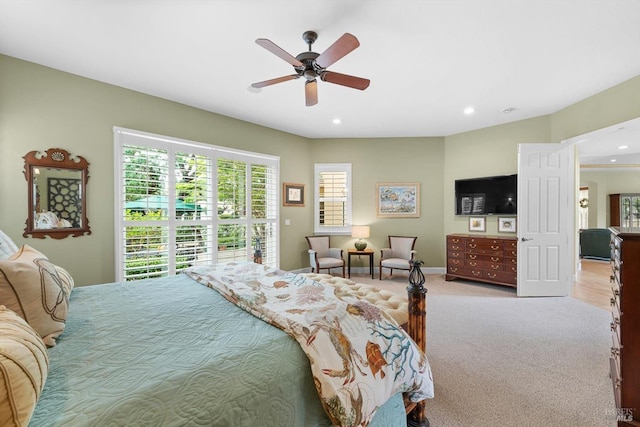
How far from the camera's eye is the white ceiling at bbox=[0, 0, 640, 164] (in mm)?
2178

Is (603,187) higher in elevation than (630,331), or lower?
higher

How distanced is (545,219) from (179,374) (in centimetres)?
522

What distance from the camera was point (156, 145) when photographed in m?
3.79

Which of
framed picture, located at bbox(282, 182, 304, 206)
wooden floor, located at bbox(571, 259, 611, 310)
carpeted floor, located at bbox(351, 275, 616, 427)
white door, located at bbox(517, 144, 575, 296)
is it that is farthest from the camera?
framed picture, located at bbox(282, 182, 304, 206)

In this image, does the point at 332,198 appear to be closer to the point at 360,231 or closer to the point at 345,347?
the point at 360,231

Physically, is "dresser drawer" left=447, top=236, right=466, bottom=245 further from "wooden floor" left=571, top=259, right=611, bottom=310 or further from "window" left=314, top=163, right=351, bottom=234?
"window" left=314, top=163, right=351, bottom=234

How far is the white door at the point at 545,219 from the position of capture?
425cm

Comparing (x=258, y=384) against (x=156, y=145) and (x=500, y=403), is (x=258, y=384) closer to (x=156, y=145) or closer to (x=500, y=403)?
(x=500, y=403)

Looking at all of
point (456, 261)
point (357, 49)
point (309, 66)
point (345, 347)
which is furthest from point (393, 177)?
point (345, 347)

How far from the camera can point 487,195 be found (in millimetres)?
5199

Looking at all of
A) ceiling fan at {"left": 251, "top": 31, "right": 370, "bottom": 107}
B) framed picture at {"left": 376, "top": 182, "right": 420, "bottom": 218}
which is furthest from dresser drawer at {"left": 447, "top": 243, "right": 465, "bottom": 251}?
ceiling fan at {"left": 251, "top": 31, "right": 370, "bottom": 107}

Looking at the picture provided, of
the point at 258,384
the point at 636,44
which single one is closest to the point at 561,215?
the point at 636,44

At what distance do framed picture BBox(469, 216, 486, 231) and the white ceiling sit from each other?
213 centimetres

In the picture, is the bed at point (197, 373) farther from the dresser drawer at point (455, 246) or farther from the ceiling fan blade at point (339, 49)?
the dresser drawer at point (455, 246)
